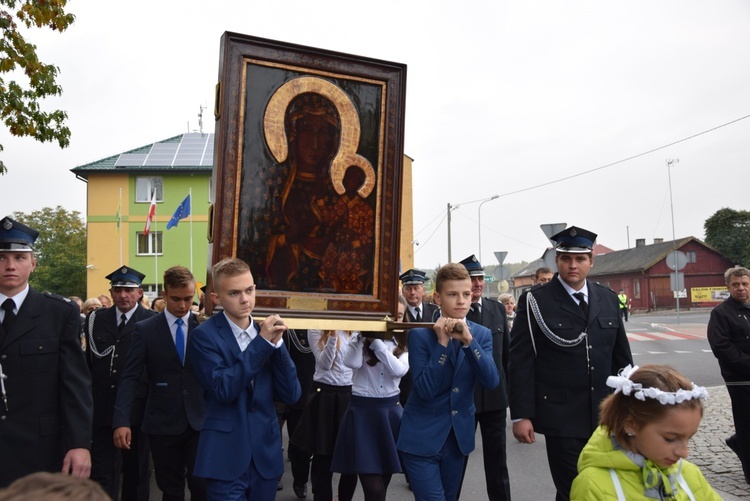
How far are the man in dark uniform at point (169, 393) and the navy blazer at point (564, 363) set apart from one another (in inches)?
99.8

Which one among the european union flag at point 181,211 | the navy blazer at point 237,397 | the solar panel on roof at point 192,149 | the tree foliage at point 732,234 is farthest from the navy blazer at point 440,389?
the tree foliage at point 732,234

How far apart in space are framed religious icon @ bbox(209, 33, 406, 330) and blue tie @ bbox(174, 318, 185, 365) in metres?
1.71

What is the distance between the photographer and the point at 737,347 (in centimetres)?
768

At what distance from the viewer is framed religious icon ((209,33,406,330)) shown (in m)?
4.46

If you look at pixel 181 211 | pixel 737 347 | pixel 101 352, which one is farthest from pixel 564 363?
pixel 181 211

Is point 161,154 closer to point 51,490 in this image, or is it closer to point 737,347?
point 737,347

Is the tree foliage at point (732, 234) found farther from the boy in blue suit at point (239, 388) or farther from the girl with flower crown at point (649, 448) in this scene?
the girl with flower crown at point (649, 448)

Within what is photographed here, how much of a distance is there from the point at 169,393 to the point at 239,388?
75.6 inches

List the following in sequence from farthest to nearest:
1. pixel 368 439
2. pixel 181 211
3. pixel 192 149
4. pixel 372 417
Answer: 1. pixel 192 149
2. pixel 181 211
3. pixel 372 417
4. pixel 368 439

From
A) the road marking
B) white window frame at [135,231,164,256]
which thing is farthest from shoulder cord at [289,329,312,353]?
white window frame at [135,231,164,256]

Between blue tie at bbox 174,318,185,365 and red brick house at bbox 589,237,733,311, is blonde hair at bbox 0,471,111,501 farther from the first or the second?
red brick house at bbox 589,237,733,311

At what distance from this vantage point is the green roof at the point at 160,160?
43875 millimetres

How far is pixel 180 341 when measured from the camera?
19.4ft

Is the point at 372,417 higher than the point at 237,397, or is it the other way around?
the point at 237,397
